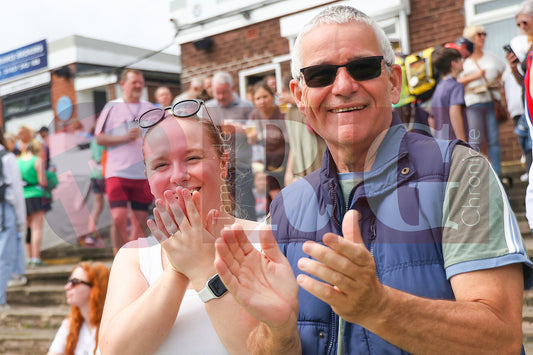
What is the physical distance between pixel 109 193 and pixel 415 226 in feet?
10.4

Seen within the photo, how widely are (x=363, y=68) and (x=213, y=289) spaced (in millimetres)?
784

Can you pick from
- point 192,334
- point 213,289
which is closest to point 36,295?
point 192,334

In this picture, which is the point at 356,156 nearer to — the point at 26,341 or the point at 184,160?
the point at 184,160

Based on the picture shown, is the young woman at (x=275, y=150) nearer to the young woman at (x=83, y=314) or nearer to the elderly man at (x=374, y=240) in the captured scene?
the elderly man at (x=374, y=240)

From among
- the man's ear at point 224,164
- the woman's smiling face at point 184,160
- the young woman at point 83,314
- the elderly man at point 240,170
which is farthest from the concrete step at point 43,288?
the woman's smiling face at point 184,160

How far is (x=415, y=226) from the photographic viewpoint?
1362mm

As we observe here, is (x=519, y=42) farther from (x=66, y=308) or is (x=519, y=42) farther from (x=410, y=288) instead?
(x=66, y=308)

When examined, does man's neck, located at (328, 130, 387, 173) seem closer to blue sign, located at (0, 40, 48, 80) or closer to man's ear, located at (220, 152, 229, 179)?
man's ear, located at (220, 152, 229, 179)

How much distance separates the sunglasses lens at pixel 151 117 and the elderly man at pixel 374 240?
489 mm

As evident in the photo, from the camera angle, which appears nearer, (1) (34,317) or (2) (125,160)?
(2) (125,160)

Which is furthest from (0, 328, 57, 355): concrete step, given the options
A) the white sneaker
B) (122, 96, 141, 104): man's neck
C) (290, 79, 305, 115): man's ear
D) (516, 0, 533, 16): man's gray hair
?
(516, 0, 533, 16): man's gray hair

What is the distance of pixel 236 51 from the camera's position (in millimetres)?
10750

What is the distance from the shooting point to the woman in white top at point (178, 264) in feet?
4.56

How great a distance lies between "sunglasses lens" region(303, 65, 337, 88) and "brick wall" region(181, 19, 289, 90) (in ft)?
28.6
